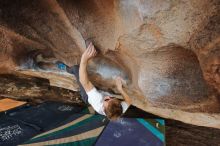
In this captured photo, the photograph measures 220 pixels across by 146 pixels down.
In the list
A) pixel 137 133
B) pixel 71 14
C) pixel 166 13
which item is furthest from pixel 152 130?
pixel 166 13

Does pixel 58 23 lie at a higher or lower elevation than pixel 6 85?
higher

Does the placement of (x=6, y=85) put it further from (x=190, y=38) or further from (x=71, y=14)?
(x=190, y=38)

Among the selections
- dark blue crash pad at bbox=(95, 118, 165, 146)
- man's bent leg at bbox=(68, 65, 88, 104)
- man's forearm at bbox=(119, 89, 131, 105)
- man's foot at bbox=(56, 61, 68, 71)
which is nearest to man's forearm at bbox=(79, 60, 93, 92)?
man's bent leg at bbox=(68, 65, 88, 104)

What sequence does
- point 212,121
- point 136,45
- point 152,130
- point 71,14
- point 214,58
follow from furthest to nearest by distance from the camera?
point 152,130
point 212,121
point 71,14
point 136,45
point 214,58

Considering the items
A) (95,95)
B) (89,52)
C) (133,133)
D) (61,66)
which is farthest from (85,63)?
(133,133)

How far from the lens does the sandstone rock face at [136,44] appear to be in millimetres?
1562

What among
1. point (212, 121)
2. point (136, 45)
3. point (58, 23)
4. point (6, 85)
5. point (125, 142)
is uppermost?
point (58, 23)

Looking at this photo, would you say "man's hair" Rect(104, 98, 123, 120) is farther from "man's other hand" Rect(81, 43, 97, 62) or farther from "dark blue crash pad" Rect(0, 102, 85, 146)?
"dark blue crash pad" Rect(0, 102, 85, 146)

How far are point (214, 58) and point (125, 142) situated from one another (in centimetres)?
136

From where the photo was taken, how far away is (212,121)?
227cm

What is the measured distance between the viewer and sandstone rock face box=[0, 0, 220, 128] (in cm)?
156

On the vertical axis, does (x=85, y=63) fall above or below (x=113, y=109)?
above

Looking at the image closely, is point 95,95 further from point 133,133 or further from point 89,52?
point 133,133

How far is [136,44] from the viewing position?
72.8 inches
